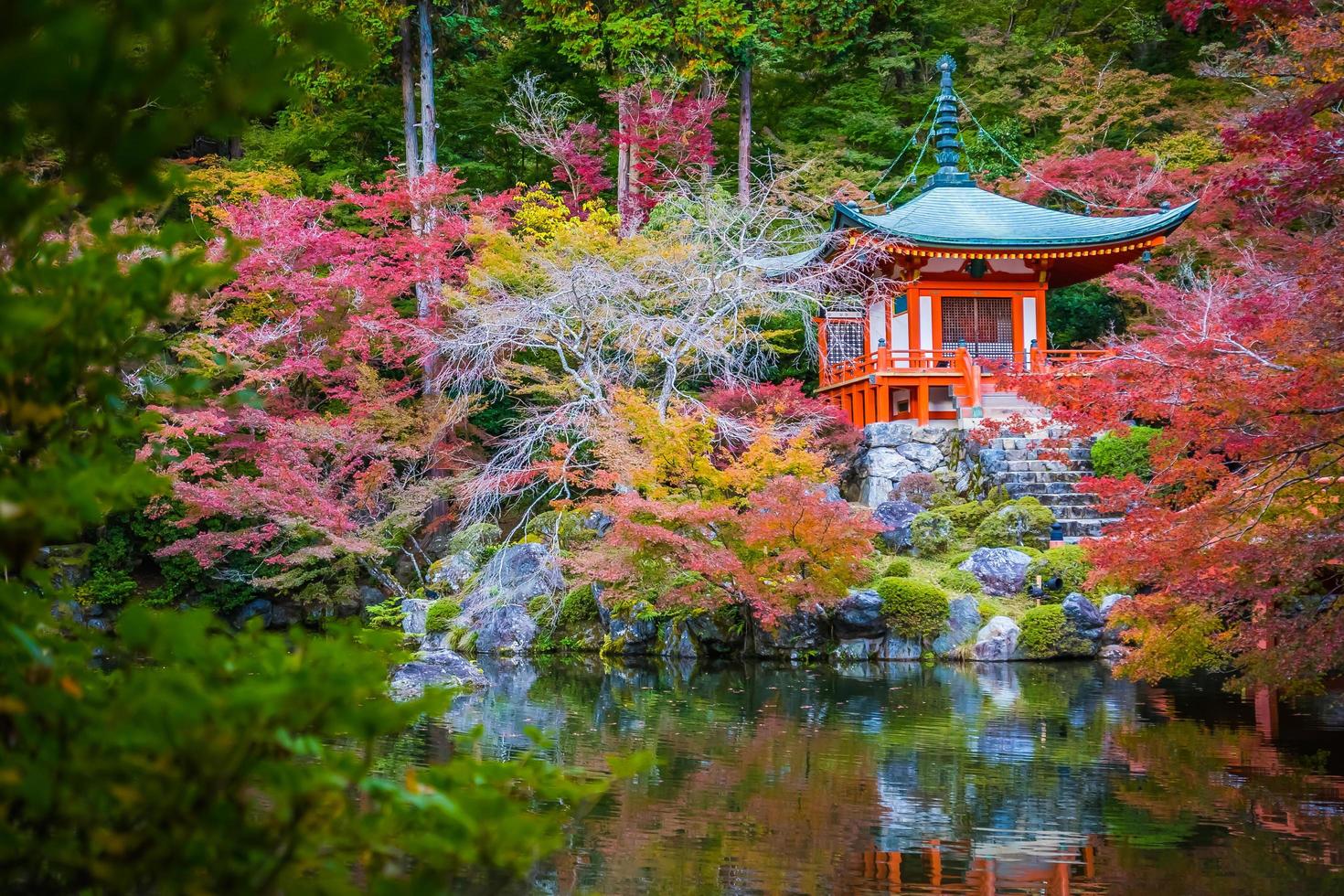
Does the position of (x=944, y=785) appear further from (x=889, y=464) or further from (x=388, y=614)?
(x=889, y=464)

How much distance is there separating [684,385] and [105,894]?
15.4 m

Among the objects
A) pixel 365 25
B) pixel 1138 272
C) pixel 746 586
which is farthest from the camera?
pixel 365 25

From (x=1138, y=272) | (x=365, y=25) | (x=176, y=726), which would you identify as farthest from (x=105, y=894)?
(x=365, y=25)

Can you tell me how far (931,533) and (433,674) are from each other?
6664 mm

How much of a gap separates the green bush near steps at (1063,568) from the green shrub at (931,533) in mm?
1352

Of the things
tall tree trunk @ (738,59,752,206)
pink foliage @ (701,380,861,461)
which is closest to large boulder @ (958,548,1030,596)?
pink foliage @ (701,380,861,461)

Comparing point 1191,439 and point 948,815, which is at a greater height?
point 1191,439

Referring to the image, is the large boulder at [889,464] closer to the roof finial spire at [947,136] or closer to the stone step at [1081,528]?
the stone step at [1081,528]

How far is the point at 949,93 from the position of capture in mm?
18078

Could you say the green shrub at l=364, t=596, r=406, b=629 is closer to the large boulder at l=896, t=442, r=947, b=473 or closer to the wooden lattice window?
the large boulder at l=896, t=442, r=947, b=473

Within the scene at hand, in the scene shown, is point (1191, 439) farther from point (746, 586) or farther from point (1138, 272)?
point (1138, 272)

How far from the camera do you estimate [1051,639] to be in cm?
1130

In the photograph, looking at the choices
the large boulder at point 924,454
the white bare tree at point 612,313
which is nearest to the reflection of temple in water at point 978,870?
the white bare tree at point 612,313

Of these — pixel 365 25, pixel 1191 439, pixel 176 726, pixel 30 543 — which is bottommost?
pixel 176 726
